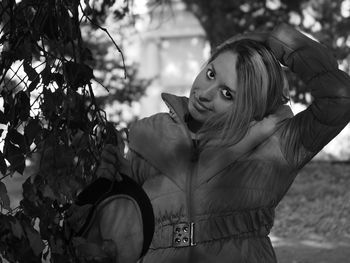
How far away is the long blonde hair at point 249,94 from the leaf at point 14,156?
2.01ft

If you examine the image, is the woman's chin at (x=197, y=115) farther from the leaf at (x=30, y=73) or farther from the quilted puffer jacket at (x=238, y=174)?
the leaf at (x=30, y=73)

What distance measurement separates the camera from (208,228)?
2867 millimetres

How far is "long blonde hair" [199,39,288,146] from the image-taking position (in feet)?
9.47

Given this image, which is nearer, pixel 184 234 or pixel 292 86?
pixel 184 234

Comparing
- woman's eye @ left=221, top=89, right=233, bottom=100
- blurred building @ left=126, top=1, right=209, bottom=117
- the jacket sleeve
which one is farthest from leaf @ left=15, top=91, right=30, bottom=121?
blurred building @ left=126, top=1, right=209, bottom=117

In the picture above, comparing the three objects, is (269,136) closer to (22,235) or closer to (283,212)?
(22,235)

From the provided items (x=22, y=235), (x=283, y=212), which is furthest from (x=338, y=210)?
Result: (x=22, y=235)

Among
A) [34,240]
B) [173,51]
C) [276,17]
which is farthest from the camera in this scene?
[173,51]

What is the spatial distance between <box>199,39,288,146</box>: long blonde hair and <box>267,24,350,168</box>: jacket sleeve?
6 cm

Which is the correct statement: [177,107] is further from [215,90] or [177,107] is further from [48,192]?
[48,192]

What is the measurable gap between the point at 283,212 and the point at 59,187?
6.72 m

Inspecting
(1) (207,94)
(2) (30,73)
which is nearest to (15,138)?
(2) (30,73)

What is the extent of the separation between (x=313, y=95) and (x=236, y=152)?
1.04 feet

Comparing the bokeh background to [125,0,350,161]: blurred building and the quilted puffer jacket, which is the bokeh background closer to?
the quilted puffer jacket
